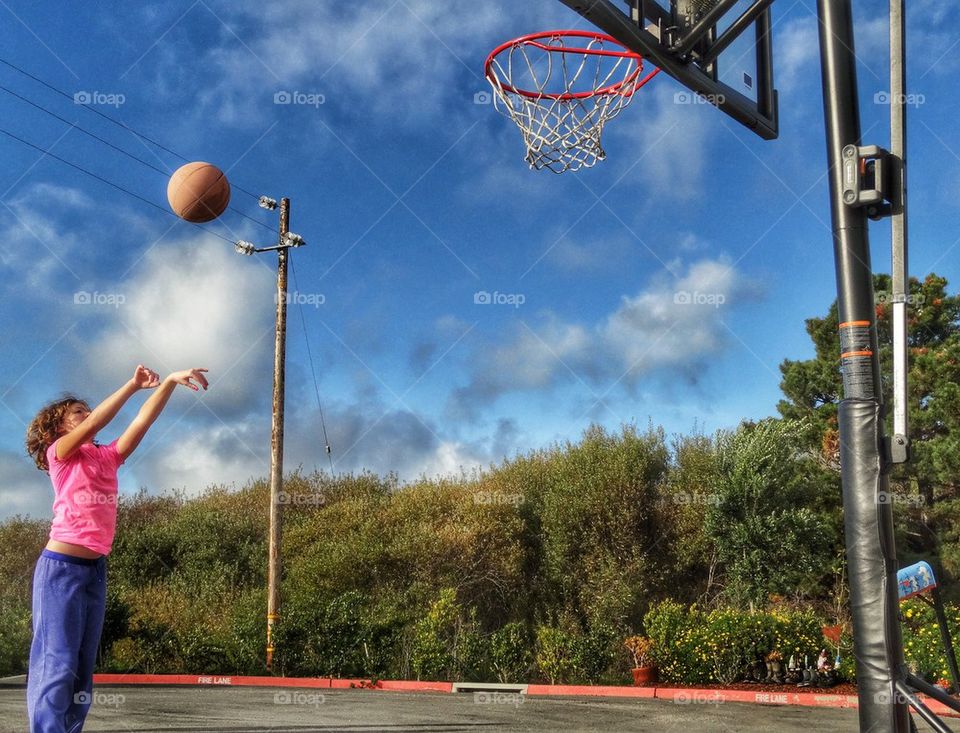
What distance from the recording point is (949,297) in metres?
26.6

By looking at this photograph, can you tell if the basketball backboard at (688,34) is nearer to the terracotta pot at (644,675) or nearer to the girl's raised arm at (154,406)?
the girl's raised arm at (154,406)

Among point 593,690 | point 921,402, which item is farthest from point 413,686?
point 921,402

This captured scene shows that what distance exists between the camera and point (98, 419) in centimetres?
399

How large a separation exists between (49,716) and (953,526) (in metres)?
23.9

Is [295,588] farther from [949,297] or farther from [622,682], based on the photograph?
[949,297]

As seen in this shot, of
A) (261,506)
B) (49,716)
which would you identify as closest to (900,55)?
(49,716)

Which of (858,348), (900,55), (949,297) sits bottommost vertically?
(858,348)

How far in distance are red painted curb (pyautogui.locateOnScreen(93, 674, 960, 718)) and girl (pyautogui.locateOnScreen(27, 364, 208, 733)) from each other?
353 inches

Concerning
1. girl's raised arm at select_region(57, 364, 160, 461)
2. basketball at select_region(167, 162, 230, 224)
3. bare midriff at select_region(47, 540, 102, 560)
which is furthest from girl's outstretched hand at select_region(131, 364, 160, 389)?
basketball at select_region(167, 162, 230, 224)

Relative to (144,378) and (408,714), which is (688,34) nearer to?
(144,378)

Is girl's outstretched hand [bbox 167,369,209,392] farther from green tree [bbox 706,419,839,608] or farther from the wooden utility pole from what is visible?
green tree [bbox 706,419,839,608]

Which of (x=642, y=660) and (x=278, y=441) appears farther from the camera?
(x=278, y=441)

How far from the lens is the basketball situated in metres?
Result: 10.0

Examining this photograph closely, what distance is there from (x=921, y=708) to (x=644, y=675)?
10.2 meters
